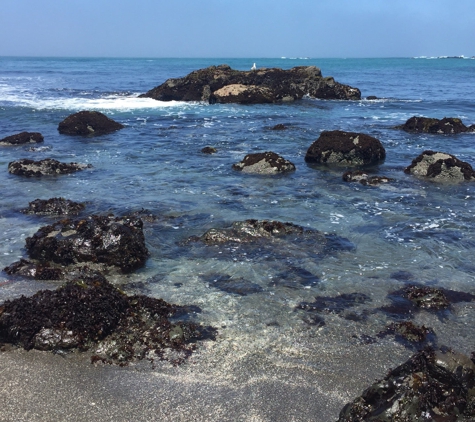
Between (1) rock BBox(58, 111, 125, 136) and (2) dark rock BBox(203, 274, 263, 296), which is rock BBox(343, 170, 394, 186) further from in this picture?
(1) rock BBox(58, 111, 125, 136)

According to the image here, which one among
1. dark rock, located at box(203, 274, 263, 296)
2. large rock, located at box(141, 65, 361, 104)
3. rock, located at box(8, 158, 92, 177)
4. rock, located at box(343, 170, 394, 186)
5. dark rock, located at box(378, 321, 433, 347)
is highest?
large rock, located at box(141, 65, 361, 104)

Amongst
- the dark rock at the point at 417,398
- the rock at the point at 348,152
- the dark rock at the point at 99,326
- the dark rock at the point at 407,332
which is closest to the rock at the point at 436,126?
the rock at the point at 348,152

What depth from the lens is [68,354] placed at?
250 inches

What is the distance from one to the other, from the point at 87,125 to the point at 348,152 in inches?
549

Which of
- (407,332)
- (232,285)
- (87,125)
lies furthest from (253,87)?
(407,332)

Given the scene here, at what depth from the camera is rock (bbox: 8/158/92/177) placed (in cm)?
1605

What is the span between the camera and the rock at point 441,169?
603 inches

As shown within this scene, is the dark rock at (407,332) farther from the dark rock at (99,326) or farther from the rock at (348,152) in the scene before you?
the rock at (348,152)

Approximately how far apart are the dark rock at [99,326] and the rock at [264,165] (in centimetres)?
958

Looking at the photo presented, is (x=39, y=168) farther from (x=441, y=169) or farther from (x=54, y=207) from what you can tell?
(x=441, y=169)

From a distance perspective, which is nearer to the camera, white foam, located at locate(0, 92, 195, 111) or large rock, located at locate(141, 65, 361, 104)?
white foam, located at locate(0, 92, 195, 111)

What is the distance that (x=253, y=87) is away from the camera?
40.1 m

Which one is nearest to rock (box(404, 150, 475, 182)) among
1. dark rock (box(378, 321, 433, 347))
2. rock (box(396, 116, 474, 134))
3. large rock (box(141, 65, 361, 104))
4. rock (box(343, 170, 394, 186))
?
rock (box(343, 170, 394, 186))

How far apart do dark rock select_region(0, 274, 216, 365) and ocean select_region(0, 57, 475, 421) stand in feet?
1.46
